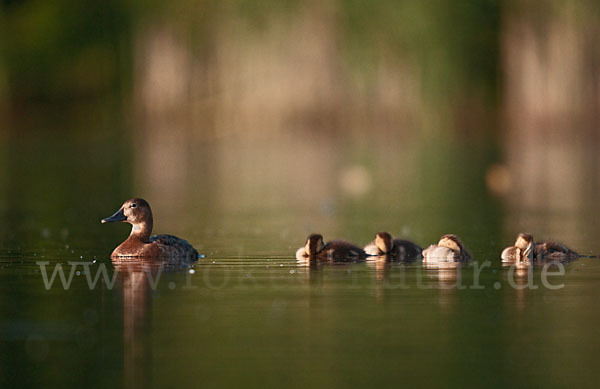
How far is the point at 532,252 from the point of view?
11000mm

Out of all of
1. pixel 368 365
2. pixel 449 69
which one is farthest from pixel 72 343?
pixel 449 69

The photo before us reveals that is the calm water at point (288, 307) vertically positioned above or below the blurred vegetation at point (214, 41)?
below

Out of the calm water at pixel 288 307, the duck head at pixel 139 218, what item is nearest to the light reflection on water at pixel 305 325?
the calm water at pixel 288 307

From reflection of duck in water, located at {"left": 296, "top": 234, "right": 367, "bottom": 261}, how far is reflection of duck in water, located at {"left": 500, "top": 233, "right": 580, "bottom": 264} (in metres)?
1.18

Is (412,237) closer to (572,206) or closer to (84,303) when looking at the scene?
(572,206)

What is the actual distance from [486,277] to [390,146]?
26470mm

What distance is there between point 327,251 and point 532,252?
1.59 metres

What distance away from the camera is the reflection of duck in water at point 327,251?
11234 mm

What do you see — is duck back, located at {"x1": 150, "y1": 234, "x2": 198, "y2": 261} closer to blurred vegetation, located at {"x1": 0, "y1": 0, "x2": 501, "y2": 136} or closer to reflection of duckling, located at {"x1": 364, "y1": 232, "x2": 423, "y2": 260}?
reflection of duckling, located at {"x1": 364, "y1": 232, "x2": 423, "y2": 260}

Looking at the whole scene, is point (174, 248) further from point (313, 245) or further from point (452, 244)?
point (452, 244)

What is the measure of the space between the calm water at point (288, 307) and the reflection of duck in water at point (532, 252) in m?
0.25

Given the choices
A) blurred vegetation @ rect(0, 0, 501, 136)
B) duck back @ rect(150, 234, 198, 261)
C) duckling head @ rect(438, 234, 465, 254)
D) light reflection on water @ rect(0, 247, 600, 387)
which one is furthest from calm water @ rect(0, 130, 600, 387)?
blurred vegetation @ rect(0, 0, 501, 136)

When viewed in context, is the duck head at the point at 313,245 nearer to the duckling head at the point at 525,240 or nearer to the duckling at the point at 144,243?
the duckling at the point at 144,243

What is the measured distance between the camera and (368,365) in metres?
6.69
